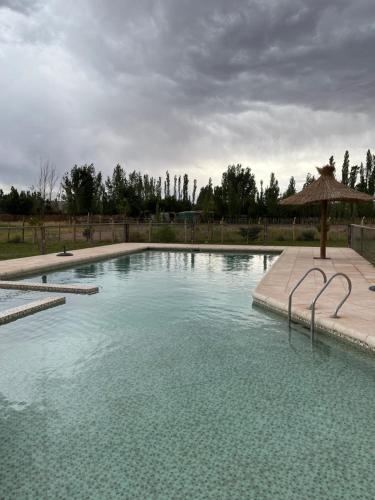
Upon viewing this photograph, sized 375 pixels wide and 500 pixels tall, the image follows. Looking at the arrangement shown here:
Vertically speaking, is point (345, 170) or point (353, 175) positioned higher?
point (345, 170)

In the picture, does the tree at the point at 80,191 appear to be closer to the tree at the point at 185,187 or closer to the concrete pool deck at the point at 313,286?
the tree at the point at 185,187

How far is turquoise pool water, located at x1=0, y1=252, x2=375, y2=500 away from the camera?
275cm

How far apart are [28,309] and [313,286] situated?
219 inches

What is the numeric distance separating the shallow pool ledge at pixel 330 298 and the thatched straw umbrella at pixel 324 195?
5.50ft

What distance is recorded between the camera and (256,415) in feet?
12.1

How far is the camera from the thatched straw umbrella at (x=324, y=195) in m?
13.7

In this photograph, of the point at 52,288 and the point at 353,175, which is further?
the point at 353,175

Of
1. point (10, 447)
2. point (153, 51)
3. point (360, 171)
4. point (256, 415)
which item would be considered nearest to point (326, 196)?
point (153, 51)

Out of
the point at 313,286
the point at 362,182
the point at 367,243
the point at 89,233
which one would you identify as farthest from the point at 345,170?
the point at 313,286

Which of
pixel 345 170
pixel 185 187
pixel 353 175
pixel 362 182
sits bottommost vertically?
pixel 362 182

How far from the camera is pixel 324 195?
540 inches

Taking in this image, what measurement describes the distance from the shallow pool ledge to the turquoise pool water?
0.26 metres

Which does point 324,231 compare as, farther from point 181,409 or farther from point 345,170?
point 345,170

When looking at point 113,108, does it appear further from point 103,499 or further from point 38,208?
point 38,208
